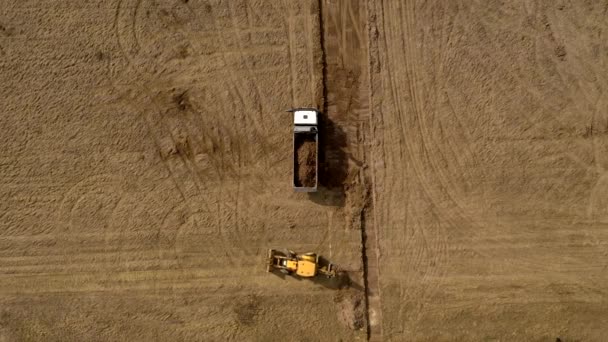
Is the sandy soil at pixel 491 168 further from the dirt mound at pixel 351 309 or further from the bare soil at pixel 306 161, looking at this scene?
the bare soil at pixel 306 161

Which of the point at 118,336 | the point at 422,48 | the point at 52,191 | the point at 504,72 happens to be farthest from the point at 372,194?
the point at 52,191

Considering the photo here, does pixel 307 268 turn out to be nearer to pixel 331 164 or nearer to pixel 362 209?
pixel 362 209

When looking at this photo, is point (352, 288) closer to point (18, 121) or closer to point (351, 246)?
point (351, 246)

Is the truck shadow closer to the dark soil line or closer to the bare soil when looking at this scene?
the bare soil

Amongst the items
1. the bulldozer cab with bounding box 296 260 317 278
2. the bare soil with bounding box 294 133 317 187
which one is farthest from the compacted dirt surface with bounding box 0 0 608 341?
the bulldozer cab with bounding box 296 260 317 278

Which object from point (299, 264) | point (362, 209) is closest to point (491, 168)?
point (362, 209)
